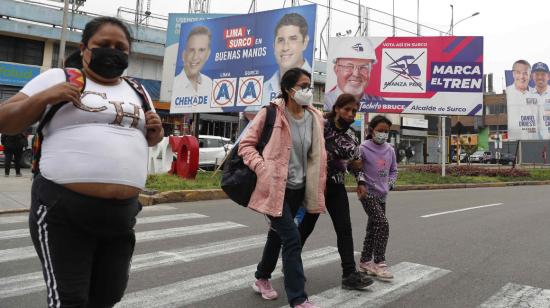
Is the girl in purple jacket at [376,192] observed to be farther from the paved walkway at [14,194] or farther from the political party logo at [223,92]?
the political party logo at [223,92]

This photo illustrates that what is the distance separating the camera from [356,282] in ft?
13.7

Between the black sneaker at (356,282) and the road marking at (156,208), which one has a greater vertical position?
the road marking at (156,208)

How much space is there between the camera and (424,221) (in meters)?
8.62

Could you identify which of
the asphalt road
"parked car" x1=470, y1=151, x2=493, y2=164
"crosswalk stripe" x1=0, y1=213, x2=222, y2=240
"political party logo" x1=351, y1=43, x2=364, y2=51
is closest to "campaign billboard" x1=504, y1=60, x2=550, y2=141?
"political party logo" x1=351, y1=43, x2=364, y2=51

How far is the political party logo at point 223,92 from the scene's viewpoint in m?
17.8

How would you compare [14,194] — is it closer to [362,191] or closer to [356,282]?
[362,191]

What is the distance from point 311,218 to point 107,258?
2.29m

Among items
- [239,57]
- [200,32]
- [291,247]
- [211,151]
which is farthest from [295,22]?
[291,247]

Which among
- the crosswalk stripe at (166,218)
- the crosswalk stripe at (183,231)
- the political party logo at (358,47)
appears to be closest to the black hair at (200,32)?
the political party logo at (358,47)

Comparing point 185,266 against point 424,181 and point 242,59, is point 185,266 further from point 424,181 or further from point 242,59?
point 424,181

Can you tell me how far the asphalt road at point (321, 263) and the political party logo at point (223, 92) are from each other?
30.4 ft

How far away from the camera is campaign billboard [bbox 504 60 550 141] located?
29.7m

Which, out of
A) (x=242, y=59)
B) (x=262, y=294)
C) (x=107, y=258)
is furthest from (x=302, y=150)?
(x=242, y=59)

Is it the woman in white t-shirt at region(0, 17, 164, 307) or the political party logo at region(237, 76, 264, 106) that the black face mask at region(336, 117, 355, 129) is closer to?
the woman in white t-shirt at region(0, 17, 164, 307)
